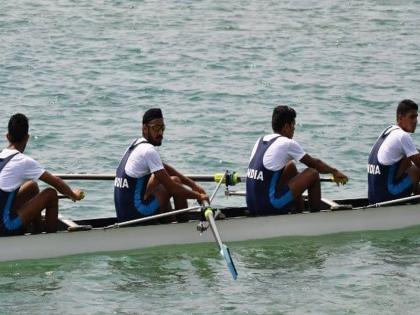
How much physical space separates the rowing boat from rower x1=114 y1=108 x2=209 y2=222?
0.84ft

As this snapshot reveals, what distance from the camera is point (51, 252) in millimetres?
16797

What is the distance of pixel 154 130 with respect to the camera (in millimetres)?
17297

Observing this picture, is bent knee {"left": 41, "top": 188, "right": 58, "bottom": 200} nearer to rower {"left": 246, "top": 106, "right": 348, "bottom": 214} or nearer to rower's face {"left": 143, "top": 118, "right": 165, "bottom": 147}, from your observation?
rower's face {"left": 143, "top": 118, "right": 165, "bottom": 147}

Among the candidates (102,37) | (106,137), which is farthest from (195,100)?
(102,37)

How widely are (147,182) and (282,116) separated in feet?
6.46

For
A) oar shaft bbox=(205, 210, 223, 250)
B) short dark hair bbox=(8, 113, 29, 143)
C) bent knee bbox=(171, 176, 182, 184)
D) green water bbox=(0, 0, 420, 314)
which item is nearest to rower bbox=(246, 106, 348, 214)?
green water bbox=(0, 0, 420, 314)

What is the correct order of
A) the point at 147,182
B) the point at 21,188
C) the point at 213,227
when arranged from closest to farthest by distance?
the point at 21,188, the point at 213,227, the point at 147,182

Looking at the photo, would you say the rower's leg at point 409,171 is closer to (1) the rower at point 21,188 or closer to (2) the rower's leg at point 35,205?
(1) the rower at point 21,188

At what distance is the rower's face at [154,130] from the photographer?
56.5 feet

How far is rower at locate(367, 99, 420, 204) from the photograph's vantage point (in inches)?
729

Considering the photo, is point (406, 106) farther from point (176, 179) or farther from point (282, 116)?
point (176, 179)

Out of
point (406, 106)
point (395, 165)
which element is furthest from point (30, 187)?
point (406, 106)

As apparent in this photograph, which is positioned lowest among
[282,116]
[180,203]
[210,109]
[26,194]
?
[180,203]

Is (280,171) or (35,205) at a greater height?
(280,171)
